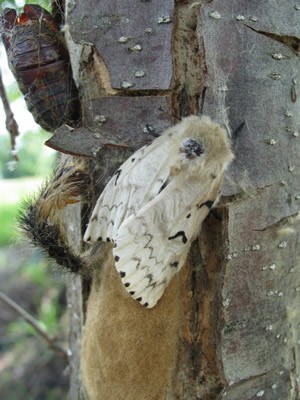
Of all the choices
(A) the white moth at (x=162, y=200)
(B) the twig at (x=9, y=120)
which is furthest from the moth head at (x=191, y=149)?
(B) the twig at (x=9, y=120)

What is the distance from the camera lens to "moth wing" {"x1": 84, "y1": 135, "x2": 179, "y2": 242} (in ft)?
3.14

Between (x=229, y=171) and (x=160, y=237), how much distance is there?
0.18 metres

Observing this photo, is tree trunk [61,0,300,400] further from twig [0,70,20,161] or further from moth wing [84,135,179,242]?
twig [0,70,20,161]

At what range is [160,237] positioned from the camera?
0.93 meters

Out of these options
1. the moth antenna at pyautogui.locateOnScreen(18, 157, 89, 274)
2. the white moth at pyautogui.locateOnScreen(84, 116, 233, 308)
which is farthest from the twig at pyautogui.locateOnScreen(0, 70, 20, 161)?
the white moth at pyautogui.locateOnScreen(84, 116, 233, 308)

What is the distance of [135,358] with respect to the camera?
39.2 inches

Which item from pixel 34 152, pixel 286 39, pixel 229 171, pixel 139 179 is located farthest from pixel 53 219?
pixel 34 152

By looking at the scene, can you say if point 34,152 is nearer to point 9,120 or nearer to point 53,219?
point 9,120

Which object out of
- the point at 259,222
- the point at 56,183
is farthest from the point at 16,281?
the point at 259,222

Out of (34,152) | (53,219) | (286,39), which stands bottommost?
(34,152)

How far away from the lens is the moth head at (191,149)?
0.96 meters

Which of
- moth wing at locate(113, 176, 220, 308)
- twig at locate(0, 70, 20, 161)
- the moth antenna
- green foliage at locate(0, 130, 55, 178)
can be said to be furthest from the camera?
green foliage at locate(0, 130, 55, 178)

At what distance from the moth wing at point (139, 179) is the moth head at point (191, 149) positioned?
2 cm

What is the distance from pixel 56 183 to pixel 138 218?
0.92 ft
